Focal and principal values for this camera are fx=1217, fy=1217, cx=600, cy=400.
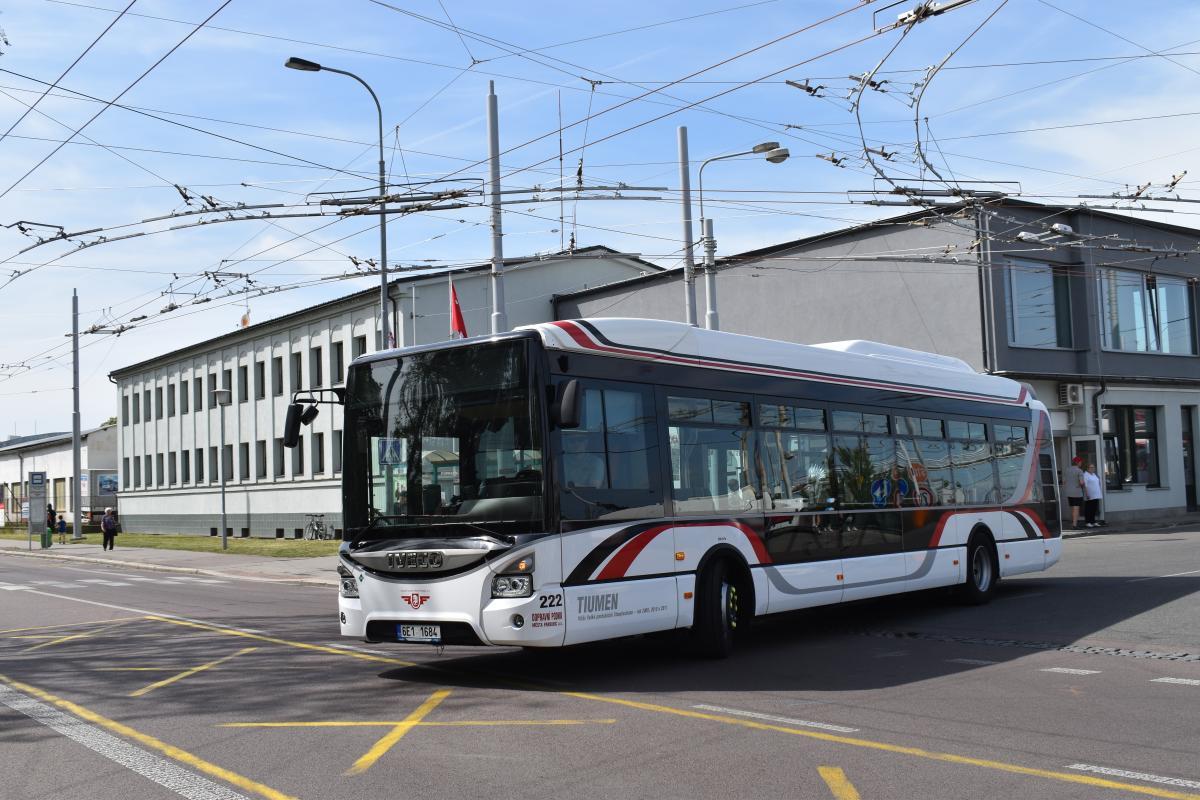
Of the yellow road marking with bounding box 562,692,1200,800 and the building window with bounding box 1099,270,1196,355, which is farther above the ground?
the building window with bounding box 1099,270,1196,355

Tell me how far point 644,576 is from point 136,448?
2322 inches

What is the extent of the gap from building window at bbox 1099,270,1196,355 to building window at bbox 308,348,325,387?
2739cm

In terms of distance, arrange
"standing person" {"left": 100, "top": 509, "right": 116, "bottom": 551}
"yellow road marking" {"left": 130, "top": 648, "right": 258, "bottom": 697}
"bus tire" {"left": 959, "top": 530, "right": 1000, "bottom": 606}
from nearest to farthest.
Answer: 1. "yellow road marking" {"left": 130, "top": 648, "right": 258, "bottom": 697}
2. "bus tire" {"left": 959, "top": 530, "right": 1000, "bottom": 606}
3. "standing person" {"left": 100, "top": 509, "right": 116, "bottom": 551}

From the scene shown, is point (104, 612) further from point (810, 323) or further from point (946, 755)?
point (810, 323)

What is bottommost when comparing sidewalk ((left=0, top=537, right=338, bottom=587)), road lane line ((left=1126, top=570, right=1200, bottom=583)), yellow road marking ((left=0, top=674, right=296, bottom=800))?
sidewalk ((left=0, top=537, right=338, bottom=587))

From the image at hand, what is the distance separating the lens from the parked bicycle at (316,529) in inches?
1702

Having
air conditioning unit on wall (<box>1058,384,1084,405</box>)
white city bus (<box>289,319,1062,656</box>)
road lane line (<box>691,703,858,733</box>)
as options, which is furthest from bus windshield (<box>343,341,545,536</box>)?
air conditioning unit on wall (<box>1058,384,1084,405</box>)

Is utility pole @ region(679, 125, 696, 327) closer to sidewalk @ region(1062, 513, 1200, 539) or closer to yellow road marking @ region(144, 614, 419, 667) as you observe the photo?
yellow road marking @ region(144, 614, 419, 667)

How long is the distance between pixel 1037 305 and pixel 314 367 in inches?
1033

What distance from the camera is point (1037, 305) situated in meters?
33.6

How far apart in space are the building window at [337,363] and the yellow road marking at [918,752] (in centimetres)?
3650

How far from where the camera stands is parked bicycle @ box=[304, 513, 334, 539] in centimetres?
4322

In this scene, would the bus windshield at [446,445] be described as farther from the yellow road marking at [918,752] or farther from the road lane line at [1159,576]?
the road lane line at [1159,576]

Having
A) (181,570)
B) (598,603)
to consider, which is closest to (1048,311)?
(181,570)
